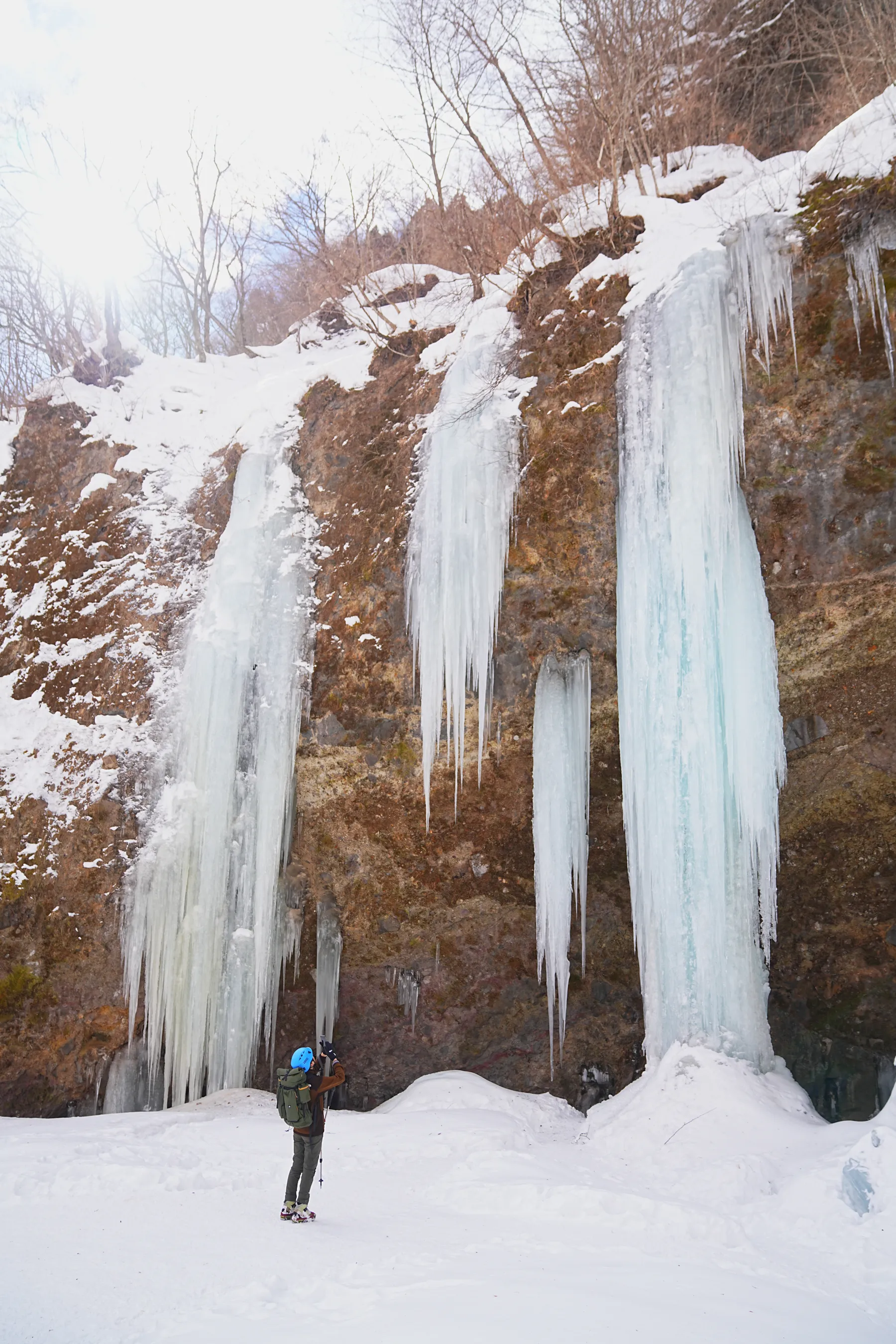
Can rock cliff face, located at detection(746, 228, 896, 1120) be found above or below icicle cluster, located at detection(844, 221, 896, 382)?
below

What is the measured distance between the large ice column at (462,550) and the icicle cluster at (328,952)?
5.12 feet

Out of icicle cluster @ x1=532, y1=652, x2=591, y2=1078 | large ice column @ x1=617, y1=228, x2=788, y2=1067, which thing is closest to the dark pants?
large ice column @ x1=617, y1=228, x2=788, y2=1067

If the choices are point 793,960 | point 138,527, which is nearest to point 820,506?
point 793,960

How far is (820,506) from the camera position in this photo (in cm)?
626

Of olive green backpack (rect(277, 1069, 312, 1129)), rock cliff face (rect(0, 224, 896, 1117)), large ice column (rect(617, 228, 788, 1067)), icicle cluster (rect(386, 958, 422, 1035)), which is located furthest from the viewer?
icicle cluster (rect(386, 958, 422, 1035))

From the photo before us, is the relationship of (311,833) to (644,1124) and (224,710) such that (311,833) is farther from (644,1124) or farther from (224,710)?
(644,1124)

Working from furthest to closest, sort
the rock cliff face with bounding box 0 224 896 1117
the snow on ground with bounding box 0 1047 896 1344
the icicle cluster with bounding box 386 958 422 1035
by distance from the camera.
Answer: the icicle cluster with bounding box 386 958 422 1035
the rock cliff face with bounding box 0 224 896 1117
the snow on ground with bounding box 0 1047 896 1344

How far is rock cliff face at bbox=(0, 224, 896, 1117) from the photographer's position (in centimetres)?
632

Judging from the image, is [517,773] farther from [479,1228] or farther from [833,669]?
[479,1228]

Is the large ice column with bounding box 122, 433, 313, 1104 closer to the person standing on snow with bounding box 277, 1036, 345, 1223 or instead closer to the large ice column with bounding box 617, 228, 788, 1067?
the large ice column with bounding box 617, 228, 788, 1067

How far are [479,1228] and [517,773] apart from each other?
12.9 ft

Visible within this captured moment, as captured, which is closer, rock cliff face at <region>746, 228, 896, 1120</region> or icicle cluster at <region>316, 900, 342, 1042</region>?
rock cliff face at <region>746, 228, 896, 1120</region>

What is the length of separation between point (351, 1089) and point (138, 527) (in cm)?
622

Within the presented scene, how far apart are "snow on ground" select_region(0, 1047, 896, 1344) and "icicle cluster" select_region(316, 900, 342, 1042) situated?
71.2 inches
